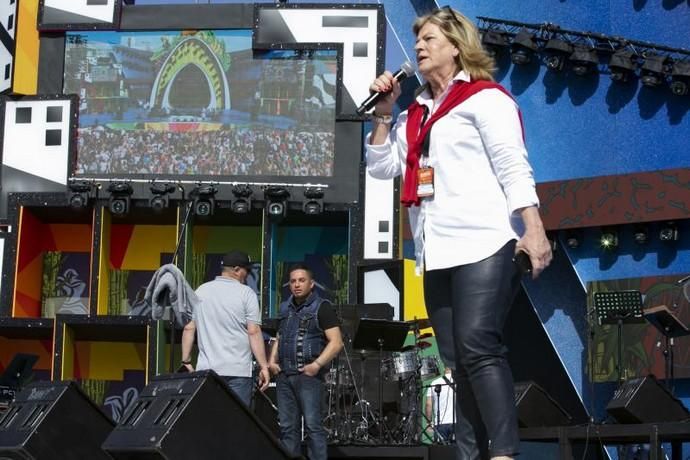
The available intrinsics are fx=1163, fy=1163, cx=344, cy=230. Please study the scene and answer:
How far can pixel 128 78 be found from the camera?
1528cm

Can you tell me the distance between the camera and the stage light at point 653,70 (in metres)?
14.1

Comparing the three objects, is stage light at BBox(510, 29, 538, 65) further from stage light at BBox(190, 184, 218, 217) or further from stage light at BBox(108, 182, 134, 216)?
stage light at BBox(108, 182, 134, 216)

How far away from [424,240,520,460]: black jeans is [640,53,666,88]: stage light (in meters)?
11.2

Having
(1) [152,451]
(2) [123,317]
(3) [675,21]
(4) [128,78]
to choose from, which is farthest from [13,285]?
(1) [152,451]

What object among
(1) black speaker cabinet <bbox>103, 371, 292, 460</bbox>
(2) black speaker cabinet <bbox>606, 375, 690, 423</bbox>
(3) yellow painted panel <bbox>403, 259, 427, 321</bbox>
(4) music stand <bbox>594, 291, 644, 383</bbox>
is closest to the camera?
(1) black speaker cabinet <bbox>103, 371, 292, 460</bbox>

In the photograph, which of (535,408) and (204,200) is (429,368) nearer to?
(535,408)

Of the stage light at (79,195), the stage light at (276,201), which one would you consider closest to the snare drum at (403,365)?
the stage light at (276,201)

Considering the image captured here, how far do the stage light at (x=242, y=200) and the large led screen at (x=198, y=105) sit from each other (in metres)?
0.60

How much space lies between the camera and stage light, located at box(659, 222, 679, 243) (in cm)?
1384

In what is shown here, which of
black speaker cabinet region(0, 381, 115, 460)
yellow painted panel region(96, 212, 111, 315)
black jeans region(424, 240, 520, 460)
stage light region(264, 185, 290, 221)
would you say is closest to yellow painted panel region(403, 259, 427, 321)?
stage light region(264, 185, 290, 221)

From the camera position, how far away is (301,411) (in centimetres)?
825

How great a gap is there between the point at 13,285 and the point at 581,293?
728 centimetres

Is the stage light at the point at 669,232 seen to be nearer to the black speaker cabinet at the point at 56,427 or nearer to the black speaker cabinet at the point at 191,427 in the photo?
the black speaker cabinet at the point at 56,427

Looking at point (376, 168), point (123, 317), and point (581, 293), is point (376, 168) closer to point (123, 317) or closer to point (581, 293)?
point (123, 317)
